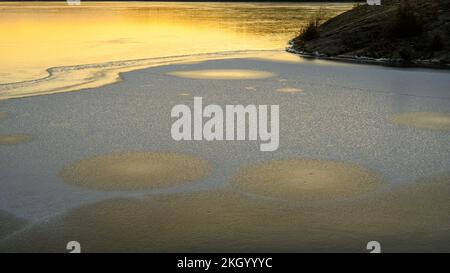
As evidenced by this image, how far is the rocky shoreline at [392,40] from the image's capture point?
1705cm

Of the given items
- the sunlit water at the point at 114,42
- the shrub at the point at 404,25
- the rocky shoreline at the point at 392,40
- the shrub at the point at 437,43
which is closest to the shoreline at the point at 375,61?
the rocky shoreline at the point at 392,40

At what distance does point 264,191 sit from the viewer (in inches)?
246

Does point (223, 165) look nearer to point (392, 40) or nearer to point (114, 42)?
point (392, 40)

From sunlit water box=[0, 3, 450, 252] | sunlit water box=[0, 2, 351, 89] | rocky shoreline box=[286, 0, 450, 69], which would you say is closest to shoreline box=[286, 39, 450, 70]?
rocky shoreline box=[286, 0, 450, 69]

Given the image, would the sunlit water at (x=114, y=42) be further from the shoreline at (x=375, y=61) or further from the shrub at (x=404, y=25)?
the shrub at (x=404, y=25)

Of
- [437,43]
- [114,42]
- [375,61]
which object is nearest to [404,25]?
[437,43]

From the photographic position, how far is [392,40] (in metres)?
18.3

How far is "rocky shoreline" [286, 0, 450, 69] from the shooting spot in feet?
55.9

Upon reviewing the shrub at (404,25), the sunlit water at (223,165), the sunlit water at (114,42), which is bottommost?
the sunlit water at (223,165)

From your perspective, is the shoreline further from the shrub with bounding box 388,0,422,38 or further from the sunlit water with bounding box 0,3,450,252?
the sunlit water with bounding box 0,3,450,252

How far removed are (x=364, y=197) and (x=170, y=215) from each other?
6.33ft

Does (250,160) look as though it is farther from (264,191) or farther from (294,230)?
(294,230)

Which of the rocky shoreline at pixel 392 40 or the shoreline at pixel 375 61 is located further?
the rocky shoreline at pixel 392 40
